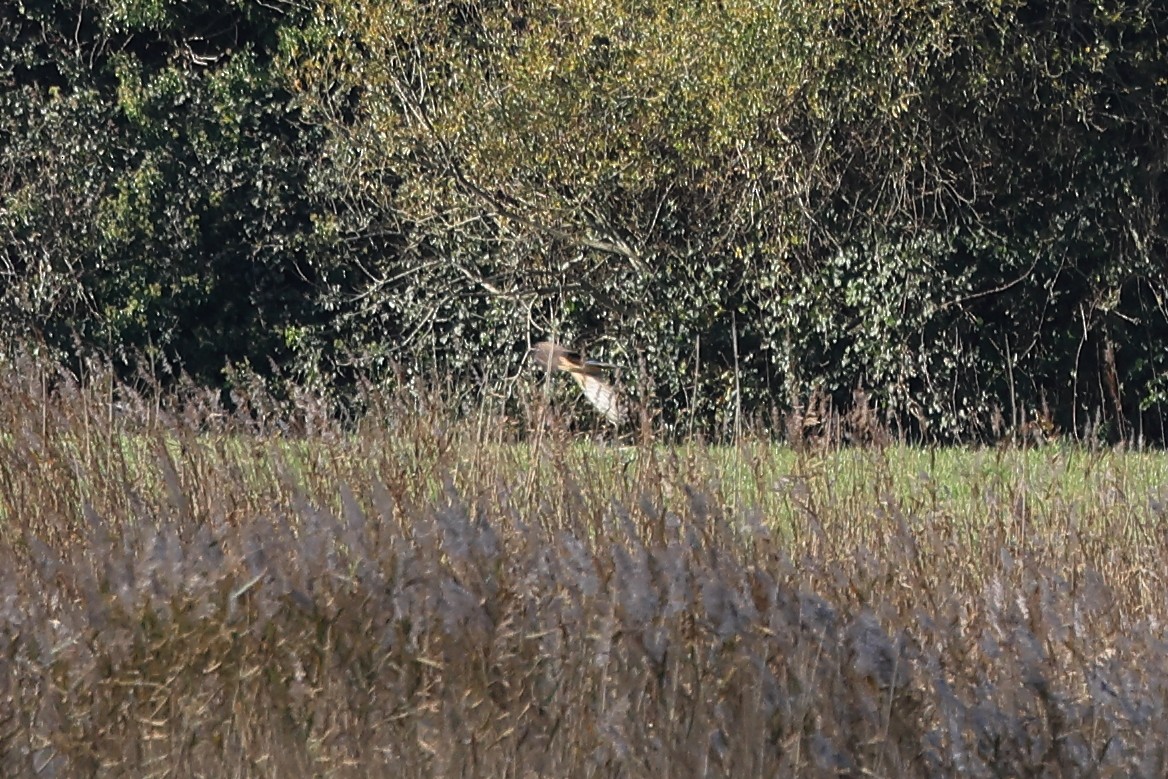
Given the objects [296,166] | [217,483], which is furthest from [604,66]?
[217,483]

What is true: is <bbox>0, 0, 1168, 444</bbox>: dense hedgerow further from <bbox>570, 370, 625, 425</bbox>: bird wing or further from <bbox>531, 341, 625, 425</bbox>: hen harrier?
<bbox>570, 370, 625, 425</bbox>: bird wing

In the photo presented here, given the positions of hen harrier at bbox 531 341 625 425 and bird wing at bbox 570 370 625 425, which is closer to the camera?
bird wing at bbox 570 370 625 425

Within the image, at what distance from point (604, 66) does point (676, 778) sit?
31.5ft

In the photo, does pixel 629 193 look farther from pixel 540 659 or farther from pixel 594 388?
pixel 540 659

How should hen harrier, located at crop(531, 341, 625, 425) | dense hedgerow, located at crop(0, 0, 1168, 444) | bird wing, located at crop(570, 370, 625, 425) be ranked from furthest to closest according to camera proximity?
dense hedgerow, located at crop(0, 0, 1168, 444) → hen harrier, located at crop(531, 341, 625, 425) → bird wing, located at crop(570, 370, 625, 425)

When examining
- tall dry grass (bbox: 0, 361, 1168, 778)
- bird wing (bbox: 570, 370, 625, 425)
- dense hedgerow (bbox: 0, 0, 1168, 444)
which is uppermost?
dense hedgerow (bbox: 0, 0, 1168, 444)

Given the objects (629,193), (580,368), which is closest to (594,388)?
(580,368)

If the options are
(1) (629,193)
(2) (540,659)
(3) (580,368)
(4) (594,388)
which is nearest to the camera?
(2) (540,659)

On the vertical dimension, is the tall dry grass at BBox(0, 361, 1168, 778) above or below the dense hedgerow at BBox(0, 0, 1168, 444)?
below

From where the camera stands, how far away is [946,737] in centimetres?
345

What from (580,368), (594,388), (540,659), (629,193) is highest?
(629,193)

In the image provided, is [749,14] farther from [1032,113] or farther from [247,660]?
[247,660]

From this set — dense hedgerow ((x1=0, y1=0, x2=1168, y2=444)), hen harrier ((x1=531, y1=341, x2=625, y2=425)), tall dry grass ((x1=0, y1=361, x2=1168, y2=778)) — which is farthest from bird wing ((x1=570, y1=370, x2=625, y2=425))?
tall dry grass ((x1=0, y1=361, x2=1168, y2=778))

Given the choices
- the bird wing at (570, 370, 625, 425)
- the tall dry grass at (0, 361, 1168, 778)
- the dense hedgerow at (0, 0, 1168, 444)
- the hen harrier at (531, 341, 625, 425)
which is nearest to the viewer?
the tall dry grass at (0, 361, 1168, 778)
